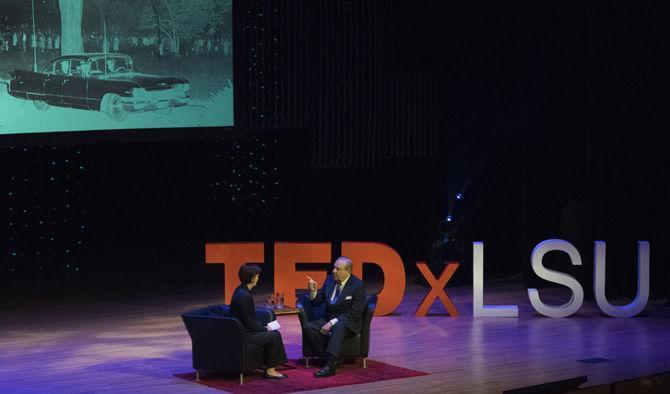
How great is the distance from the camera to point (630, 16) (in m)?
14.2

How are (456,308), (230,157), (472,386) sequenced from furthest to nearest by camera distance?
(230,157) → (456,308) → (472,386)

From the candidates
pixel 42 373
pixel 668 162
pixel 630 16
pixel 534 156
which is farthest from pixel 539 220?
pixel 42 373

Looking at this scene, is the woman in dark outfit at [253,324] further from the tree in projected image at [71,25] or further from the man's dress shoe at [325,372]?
the tree in projected image at [71,25]

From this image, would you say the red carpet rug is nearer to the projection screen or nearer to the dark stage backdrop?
the projection screen

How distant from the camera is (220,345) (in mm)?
10297

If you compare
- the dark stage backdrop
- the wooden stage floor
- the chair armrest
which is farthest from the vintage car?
the chair armrest

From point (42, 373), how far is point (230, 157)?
4.97 meters

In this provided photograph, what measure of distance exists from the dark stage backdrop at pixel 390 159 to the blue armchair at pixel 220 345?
4.19m

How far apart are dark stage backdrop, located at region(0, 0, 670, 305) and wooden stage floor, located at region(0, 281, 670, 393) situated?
2.70 ft

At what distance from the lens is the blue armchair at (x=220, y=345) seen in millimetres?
10211

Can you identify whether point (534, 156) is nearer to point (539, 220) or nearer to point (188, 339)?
point (539, 220)

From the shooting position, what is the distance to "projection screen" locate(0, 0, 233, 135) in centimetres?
1273

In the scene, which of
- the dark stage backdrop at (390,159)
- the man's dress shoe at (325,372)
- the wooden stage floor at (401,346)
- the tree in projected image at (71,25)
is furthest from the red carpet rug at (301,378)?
the dark stage backdrop at (390,159)

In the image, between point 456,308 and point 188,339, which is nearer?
point 188,339
